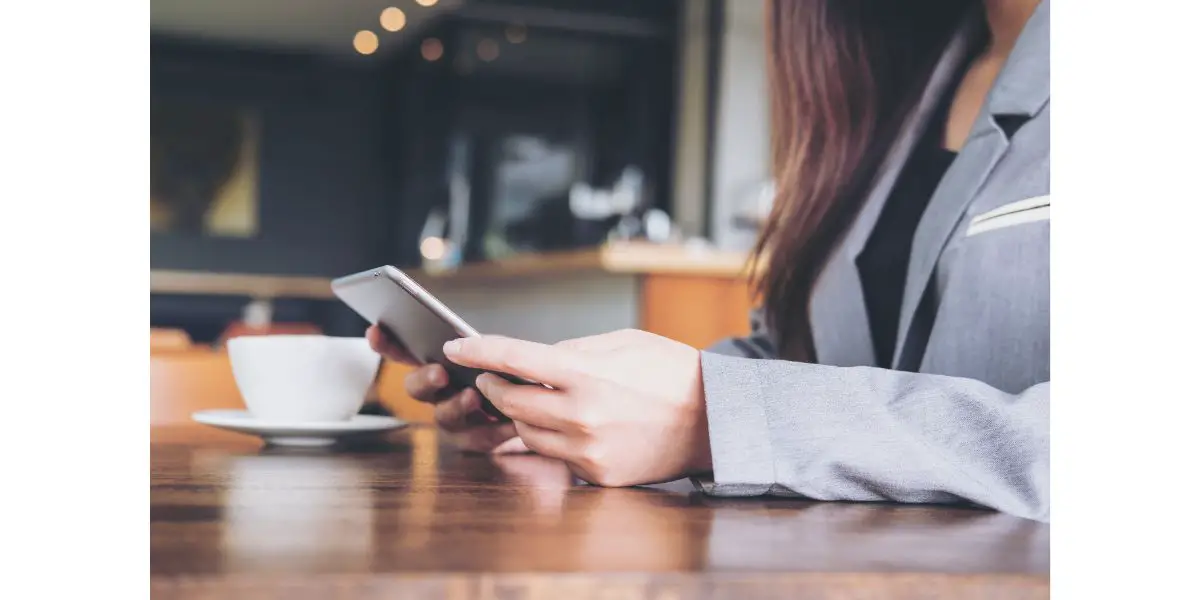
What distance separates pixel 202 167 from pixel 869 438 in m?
6.25

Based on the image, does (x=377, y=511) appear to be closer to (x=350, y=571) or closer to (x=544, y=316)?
(x=350, y=571)

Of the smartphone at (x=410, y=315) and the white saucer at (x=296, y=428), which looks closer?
the smartphone at (x=410, y=315)

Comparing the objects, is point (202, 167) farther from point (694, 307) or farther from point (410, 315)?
point (410, 315)

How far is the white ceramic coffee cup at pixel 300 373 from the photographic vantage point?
2.49ft

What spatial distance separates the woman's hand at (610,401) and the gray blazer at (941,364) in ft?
0.07

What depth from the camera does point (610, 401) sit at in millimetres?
549

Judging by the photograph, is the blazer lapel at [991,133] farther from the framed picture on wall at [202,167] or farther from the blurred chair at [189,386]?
the framed picture on wall at [202,167]

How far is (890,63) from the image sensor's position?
1.16 meters

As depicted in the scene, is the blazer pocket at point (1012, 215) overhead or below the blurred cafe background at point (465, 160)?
below

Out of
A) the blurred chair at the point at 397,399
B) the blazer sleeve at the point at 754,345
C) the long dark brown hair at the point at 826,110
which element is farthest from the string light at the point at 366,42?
the blazer sleeve at the point at 754,345

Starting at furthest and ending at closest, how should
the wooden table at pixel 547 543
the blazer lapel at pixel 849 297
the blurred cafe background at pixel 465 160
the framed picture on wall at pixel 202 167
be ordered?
1. the framed picture on wall at pixel 202 167
2. the blurred cafe background at pixel 465 160
3. the blazer lapel at pixel 849 297
4. the wooden table at pixel 547 543

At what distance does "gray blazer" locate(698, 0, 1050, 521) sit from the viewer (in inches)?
21.1

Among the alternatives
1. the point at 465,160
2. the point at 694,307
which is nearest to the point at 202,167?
the point at 465,160
